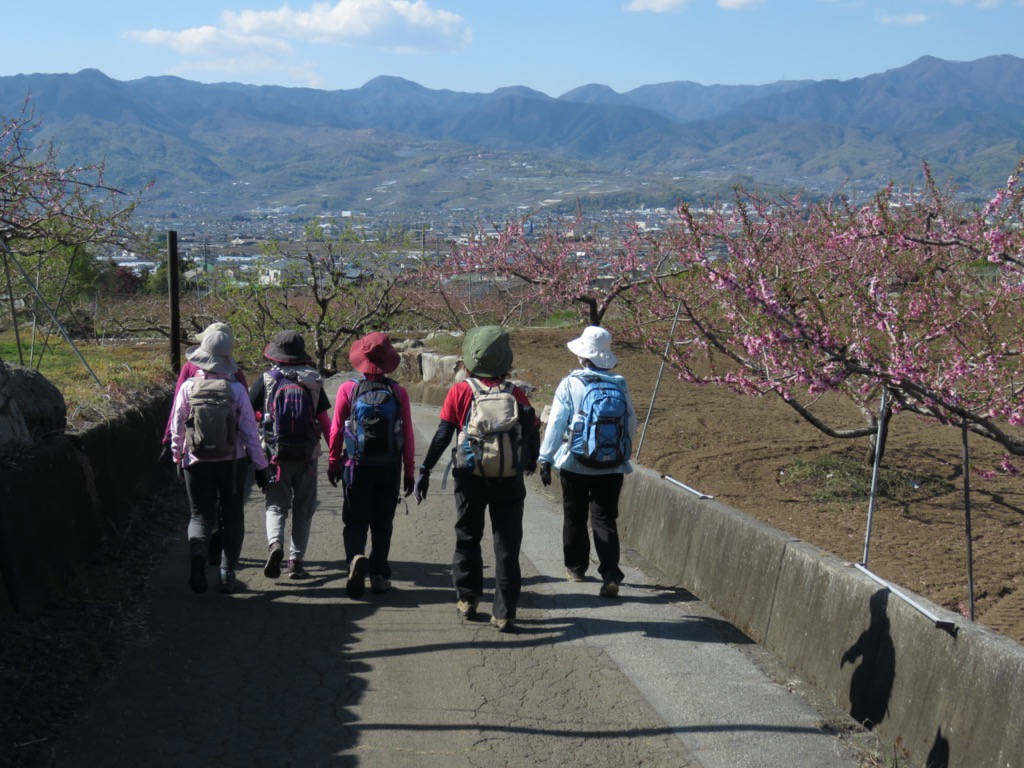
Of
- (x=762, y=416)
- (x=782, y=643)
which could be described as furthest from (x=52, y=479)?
(x=762, y=416)

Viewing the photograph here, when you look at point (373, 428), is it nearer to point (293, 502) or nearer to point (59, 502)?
point (293, 502)

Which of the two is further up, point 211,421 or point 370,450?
point 211,421

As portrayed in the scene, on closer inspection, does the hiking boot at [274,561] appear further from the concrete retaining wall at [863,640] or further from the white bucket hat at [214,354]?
the concrete retaining wall at [863,640]

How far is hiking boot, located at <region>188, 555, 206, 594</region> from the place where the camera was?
729 centimetres

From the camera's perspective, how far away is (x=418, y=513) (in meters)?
10.8

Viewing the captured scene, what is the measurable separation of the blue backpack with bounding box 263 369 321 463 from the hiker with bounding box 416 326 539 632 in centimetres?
115

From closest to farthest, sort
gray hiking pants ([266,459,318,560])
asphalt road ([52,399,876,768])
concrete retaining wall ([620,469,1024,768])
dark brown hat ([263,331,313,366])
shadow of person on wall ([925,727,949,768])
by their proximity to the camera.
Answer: concrete retaining wall ([620,469,1024,768]) < shadow of person on wall ([925,727,949,768]) < asphalt road ([52,399,876,768]) < dark brown hat ([263,331,313,366]) < gray hiking pants ([266,459,318,560])

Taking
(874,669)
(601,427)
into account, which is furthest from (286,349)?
(874,669)

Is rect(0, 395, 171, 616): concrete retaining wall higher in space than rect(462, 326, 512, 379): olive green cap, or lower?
lower

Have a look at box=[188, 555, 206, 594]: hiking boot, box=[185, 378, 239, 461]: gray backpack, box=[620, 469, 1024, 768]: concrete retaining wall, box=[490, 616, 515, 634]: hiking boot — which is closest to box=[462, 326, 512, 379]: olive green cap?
box=[490, 616, 515, 634]: hiking boot

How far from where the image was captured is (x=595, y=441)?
7.30 meters

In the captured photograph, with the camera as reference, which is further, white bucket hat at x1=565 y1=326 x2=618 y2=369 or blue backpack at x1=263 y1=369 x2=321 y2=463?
blue backpack at x1=263 y1=369 x2=321 y2=463

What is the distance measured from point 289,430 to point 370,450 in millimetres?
805

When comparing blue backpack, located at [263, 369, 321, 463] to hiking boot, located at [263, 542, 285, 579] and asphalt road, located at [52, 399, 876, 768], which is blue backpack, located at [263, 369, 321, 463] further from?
asphalt road, located at [52, 399, 876, 768]
